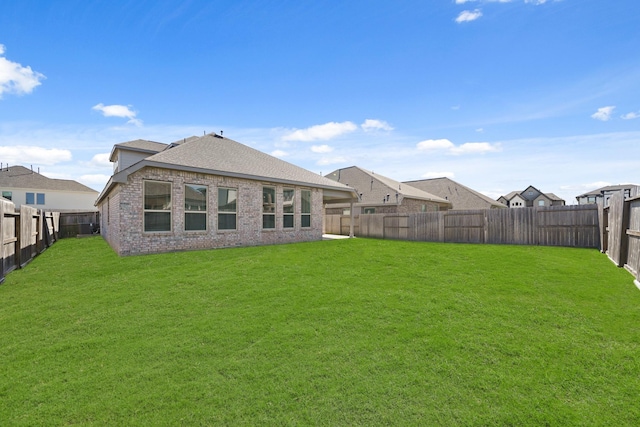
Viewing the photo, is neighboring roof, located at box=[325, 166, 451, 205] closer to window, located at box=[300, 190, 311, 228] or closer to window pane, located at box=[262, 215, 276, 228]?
window, located at box=[300, 190, 311, 228]

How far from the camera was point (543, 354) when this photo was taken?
373 cm

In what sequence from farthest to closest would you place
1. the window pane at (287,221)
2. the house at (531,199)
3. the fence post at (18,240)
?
the house at (531,199) → the window pane at (287,221) → the fence post at (18,240)

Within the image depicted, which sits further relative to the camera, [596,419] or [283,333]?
[283,333]

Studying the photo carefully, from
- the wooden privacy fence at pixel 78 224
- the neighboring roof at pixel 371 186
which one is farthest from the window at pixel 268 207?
the wooden privacy fence at pixel 78 224

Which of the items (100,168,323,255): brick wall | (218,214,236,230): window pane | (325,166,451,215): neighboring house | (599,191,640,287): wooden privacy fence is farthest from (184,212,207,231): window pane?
(325,166,451,215): neighboring house

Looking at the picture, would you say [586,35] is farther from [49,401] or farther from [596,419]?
[49,401]

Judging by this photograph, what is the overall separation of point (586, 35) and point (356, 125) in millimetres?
11588

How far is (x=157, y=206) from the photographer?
10.5 m

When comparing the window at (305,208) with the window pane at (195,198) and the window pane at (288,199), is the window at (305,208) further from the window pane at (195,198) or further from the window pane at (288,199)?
the window pane at (195,198)

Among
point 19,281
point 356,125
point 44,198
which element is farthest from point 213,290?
point 44,198

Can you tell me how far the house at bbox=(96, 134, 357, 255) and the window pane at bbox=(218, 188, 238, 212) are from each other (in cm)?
4

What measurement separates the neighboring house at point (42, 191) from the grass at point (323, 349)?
31502mm

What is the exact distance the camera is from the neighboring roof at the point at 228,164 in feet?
35.2

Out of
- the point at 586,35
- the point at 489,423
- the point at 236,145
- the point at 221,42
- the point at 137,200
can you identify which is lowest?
the point at 489,423
